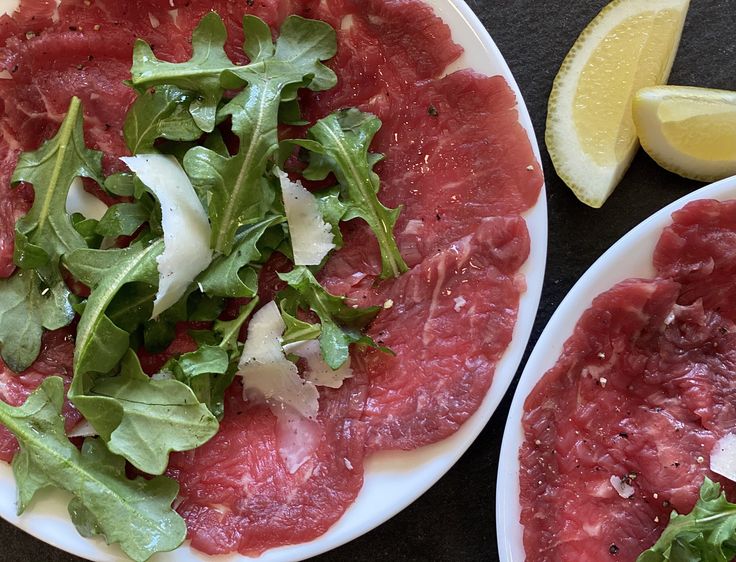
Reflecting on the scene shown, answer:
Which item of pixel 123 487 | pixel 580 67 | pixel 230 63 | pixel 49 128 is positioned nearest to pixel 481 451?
pixel 123 487

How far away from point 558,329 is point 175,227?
2.66 ft

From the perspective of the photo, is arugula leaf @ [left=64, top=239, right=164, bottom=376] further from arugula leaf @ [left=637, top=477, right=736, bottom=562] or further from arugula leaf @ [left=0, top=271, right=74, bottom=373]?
arugula leaf @ [left=637, top=477, right=736, bottom=562]

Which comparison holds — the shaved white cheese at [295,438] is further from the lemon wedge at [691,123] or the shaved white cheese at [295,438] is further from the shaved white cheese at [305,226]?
the lemon wedge at [691,123]

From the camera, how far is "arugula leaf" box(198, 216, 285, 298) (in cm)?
146

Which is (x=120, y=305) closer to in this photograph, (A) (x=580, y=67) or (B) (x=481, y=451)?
(B) (x=481, y=451)

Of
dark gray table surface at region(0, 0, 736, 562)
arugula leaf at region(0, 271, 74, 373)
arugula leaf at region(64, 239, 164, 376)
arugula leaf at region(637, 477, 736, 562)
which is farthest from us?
dark gray table surface at region(0, 0, 736, 562)

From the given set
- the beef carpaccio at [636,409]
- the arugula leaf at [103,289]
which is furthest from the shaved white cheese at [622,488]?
the arugula leaf at [103,289]

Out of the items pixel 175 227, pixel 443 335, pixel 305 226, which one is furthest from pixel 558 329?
pixel 175 227

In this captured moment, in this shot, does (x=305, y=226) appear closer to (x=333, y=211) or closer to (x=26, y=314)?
(x=333, y=211)

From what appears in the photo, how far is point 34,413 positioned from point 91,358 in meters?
0.17

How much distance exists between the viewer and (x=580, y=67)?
161 cm

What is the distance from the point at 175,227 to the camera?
1406 millimetres

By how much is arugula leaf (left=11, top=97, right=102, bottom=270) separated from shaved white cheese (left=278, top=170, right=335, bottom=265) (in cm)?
47

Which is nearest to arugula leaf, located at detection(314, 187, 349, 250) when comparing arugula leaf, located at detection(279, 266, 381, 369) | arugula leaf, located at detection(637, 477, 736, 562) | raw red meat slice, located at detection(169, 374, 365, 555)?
arugula leaf, located at detection(279, 266, 381, 369)
